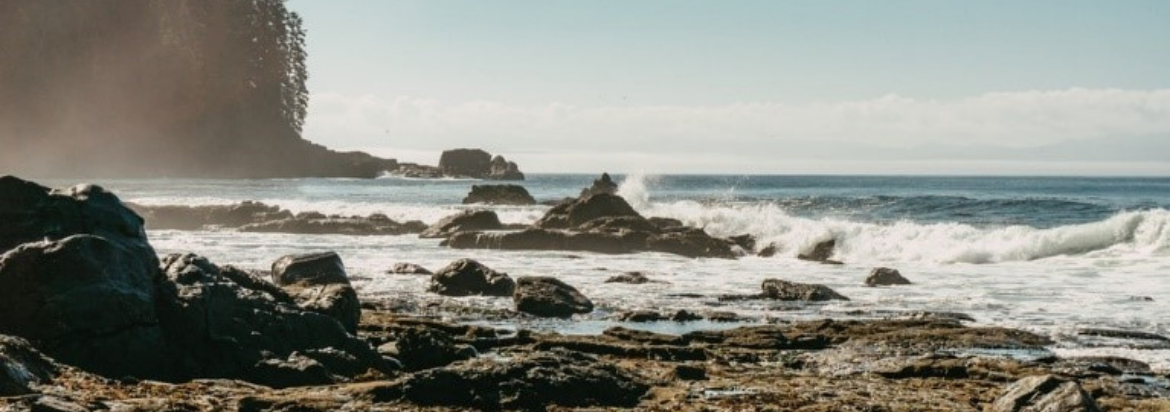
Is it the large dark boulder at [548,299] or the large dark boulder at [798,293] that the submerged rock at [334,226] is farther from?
the large dark boulder at [548,299]

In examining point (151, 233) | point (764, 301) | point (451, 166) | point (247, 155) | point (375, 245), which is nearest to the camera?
point (764, 301)

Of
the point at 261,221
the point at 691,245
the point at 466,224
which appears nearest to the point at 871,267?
the point at 691,245

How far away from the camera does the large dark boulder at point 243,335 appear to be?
1243 centimetres

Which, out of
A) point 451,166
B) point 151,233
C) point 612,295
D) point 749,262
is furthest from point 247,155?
point 612,295

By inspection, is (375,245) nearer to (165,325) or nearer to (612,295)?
(612,295)

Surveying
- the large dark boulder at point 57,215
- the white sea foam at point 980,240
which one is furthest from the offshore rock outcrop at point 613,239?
the large dark boulder at point 57,215

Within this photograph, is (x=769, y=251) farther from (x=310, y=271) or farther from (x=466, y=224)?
(x=310, y=271)

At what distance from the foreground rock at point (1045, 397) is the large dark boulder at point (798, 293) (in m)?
12.8

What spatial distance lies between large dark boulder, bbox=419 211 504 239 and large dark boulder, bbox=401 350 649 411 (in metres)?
34.2

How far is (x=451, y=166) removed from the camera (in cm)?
18212

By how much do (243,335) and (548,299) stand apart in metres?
8.78

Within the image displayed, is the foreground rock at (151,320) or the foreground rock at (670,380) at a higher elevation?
the foreground rock at (151,320)

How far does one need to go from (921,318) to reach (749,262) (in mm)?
16174

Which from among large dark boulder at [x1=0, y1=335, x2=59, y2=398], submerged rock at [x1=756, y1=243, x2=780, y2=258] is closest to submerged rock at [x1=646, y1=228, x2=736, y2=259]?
submerged rock at [x1=756, y1=243, x2=780, y2=258]
